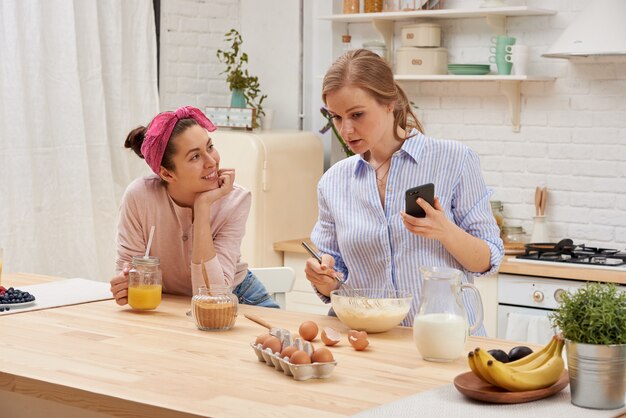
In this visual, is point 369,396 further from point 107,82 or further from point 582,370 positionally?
point 107,82

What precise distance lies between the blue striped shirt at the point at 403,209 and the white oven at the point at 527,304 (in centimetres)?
→ 137

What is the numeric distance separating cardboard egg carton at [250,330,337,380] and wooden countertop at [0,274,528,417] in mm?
16

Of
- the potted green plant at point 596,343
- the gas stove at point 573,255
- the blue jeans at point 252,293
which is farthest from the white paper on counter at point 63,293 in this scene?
the gas stove at point 573,255

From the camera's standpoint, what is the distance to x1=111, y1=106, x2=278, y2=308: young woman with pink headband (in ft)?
10.2

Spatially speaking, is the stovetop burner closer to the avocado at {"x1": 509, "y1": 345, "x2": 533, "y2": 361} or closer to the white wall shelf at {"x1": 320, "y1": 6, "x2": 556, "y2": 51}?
the white wall shelf at {"x1": 320, "y1": 6, "x2": 556, "y2": 51}

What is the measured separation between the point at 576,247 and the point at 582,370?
2.82 meters

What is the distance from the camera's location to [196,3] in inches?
221

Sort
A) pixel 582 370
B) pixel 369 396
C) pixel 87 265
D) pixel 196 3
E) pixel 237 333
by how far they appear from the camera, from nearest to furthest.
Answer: pixel 582 370 < pixel 369 396 < pixel 237 333 < pixel 87 265 < pixel 196 3

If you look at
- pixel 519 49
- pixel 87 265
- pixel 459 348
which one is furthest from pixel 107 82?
pixel 459 348

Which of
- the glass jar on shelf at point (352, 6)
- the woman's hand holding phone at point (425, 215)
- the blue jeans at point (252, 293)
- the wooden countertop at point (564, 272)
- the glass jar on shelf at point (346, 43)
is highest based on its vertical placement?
the glass jar on shelf at point (352, 6)

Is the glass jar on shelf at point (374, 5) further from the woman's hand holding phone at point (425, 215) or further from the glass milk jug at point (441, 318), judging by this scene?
the glass milk jug at point (441, 318)

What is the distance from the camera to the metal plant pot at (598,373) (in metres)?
1.84

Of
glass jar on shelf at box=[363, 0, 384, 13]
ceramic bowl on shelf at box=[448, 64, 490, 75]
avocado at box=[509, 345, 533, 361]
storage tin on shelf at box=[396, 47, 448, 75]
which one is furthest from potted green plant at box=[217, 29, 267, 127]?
avocado at box=[509, 345, 533, 361]

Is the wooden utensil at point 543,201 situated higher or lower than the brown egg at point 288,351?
lower
